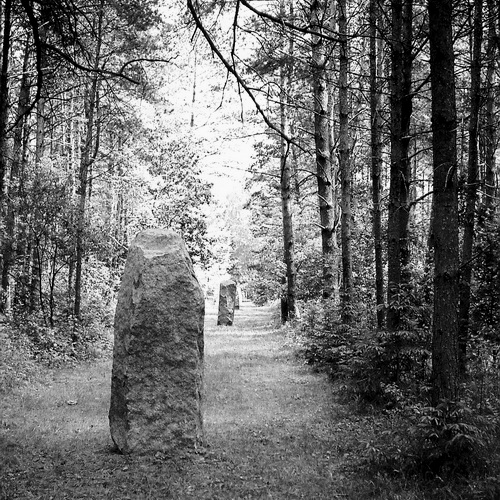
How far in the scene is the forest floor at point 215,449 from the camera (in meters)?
4.99

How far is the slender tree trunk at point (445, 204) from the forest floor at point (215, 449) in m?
1.31

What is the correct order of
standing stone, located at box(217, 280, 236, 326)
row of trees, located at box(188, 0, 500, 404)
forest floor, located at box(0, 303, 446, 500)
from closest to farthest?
row of trees, located at box(188, 0, 500, 404)
forest floor, located at box(0, 303, 446, 500)
standing stone, located at box(217, 280, 236, 326)

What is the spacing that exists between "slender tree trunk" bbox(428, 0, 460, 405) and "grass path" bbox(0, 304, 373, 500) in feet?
5.11

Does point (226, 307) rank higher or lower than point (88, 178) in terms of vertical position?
lower

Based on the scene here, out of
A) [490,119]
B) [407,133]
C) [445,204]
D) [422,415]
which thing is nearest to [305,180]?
[490,119]

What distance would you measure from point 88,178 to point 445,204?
1133cm

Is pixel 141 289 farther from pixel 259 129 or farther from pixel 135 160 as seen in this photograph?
pixel 259 129

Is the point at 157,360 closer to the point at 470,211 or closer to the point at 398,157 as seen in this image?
the point at 398,157

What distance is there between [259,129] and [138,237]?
15.7 meters

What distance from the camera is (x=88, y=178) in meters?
14.2

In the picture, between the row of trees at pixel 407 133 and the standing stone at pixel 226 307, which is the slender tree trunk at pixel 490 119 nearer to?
the row of trees at pixel 407 133

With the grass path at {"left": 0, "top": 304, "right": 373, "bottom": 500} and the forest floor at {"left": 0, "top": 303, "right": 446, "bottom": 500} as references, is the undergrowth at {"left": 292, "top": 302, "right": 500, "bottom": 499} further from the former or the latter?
the grass path at {"left": 0, "top": 304, "right": 373, "bottom": 500}

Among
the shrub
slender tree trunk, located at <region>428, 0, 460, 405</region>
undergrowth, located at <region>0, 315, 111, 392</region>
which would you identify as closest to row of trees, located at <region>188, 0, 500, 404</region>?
slender tree trunk, located at <region>428, 0, 460, 405</region>

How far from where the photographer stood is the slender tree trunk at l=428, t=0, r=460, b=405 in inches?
196
